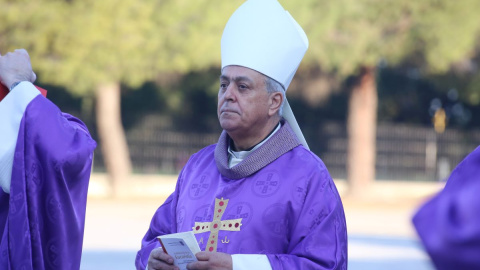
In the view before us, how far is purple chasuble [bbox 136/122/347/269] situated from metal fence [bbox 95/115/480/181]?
72.9ft

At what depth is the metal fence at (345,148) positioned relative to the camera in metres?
26.3

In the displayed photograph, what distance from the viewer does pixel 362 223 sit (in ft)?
57.3

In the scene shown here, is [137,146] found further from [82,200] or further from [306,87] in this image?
[82,200]

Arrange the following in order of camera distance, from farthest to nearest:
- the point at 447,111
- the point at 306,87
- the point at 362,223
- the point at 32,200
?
the point at 447,111
the point at 306,87
the point at 362,223
the point at 32,200

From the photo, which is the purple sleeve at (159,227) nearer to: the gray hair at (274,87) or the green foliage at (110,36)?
the gray hair at (274,87)

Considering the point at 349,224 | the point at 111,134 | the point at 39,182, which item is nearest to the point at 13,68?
the point at 39,182

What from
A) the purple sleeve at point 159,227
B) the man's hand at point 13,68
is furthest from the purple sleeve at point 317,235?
the man's hand at point 13,68

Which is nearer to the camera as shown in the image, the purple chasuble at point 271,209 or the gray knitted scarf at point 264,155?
the purple chasuble at point 271,209

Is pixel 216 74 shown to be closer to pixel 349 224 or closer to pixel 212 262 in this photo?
pixel 349 224

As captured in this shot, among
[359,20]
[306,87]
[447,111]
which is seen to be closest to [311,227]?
[359,20]

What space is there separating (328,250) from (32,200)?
1.16 meters

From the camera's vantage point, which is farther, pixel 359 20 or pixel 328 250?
pixel 359 20

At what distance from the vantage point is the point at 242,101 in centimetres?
404

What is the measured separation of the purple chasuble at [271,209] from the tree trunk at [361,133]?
62.9ft
